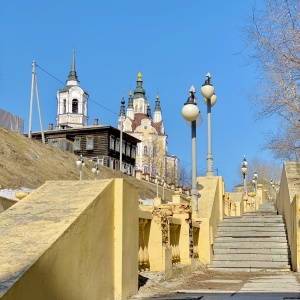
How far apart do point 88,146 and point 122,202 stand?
233 ft

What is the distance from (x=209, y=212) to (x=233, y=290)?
5901 mm

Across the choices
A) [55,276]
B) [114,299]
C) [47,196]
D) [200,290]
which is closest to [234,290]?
[200,290]

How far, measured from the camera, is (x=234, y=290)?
26.2ft

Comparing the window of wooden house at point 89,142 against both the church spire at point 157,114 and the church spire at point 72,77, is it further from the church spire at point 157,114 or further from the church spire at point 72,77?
the church spire at point 157,114

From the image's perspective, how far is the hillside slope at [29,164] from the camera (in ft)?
120

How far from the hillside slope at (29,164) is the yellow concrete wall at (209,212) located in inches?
782

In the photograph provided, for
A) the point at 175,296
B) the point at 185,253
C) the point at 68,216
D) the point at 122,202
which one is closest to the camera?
the point at 68,216

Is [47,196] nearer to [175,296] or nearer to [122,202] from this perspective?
[122,202]

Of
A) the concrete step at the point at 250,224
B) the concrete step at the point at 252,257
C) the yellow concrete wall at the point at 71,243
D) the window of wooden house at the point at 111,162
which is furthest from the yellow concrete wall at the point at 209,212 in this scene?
the window of wooden house at the point at 111,162

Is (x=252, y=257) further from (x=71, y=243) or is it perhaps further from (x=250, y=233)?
(x=71, y=243)

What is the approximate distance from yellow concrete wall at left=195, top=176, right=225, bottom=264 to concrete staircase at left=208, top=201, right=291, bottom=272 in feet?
0.97

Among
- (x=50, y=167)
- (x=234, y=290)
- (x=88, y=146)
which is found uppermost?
(x=88, y=146)

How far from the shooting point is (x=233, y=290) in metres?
7.98

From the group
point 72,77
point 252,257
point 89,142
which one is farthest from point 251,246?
point 72,77
